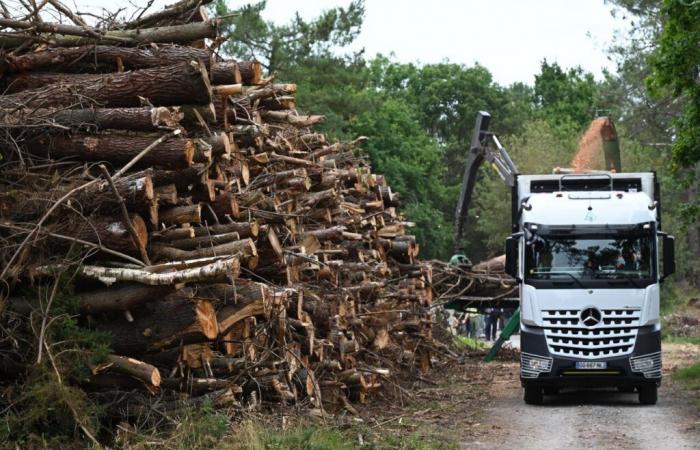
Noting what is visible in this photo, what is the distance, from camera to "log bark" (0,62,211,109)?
11492 millimetres

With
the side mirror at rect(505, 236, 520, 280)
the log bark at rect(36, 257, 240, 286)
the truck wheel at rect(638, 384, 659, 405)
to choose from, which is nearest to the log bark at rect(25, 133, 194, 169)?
the log bark at rect(36, 257, 240, 286)

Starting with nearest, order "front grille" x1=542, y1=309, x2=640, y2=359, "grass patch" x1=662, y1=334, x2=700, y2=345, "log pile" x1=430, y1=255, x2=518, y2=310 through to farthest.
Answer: "front grille" x1=542, y1=309, x2=640, y2=359 < "log pile" x1=430, y1=255, x2=518, y2=310 < "grass patch" x1=662, y1=334, x2=700, y2=345

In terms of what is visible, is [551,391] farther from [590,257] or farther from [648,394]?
[590,257]

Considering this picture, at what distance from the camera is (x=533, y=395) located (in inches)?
703

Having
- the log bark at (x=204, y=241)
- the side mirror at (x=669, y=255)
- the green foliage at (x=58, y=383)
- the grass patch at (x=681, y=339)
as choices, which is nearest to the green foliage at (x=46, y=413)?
the green foliage at (x=58, y=383)

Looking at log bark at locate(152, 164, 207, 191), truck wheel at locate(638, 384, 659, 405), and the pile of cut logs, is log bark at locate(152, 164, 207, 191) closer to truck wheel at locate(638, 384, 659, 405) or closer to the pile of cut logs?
the pile of cut logs

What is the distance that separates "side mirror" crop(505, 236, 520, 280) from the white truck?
2cm

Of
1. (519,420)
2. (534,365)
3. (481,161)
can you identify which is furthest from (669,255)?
(481,161)

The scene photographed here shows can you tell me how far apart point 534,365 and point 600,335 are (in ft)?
3.48

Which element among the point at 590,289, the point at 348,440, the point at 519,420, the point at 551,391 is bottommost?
the point at 551,391

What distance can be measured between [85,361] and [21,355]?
720mm

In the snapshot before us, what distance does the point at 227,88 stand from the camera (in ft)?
41.0

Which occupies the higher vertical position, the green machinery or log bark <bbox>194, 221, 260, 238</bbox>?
log bark <bbox>194, 221, 260, 238</bbox>

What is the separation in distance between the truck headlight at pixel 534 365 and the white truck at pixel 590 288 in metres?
0.01
